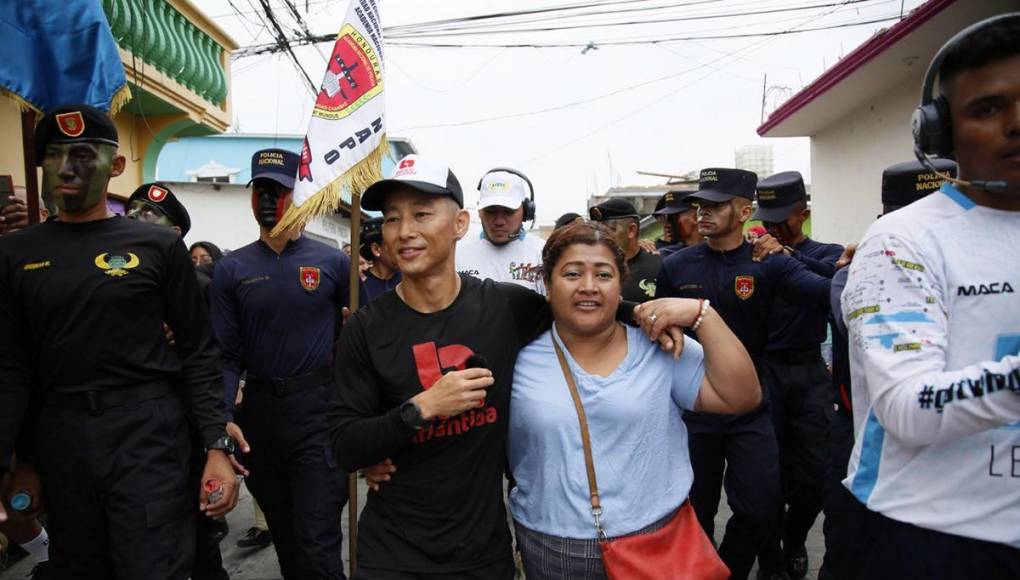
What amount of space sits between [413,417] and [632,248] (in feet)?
12.0

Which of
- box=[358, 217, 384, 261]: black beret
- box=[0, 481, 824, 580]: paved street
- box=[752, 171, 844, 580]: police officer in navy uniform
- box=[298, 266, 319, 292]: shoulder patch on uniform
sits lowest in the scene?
box=[0, 481, 824, 580]: paved street

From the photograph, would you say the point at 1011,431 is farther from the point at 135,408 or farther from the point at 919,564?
the point at 135,408

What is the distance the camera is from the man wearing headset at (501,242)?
4.59 metres

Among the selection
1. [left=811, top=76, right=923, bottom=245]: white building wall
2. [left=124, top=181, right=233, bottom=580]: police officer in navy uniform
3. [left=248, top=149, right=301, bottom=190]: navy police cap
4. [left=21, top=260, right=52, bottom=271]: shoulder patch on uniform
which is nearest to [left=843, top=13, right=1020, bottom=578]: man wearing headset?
[left=124, top=181, right=233, bottom=580]: police officer in navy uniform

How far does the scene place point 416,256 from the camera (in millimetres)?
2385

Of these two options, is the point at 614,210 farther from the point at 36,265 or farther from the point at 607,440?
the point at 36,265

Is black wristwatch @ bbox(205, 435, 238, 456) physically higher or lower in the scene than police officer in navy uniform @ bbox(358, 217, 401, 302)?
lower

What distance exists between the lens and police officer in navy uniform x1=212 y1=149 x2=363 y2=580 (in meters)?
3.73

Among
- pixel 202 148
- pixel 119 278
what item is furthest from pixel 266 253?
pixel 202 148

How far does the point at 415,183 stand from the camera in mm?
2367

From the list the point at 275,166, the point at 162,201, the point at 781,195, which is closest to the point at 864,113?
the point at 781,195

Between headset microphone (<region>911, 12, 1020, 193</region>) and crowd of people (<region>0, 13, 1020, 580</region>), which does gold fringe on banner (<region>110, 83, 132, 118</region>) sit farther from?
headset microphone (<region>911, 12, 1020, 193</region>)

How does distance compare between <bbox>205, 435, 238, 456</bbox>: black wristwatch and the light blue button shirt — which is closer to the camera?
the light blue button shirt

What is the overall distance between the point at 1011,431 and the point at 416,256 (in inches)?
69.3
